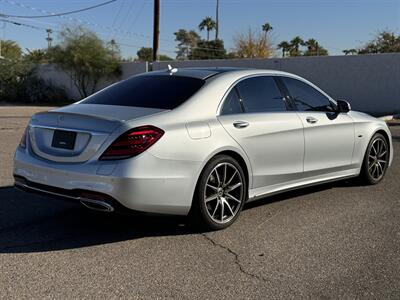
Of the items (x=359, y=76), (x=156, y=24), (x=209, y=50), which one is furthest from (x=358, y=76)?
(x=209, y=50)

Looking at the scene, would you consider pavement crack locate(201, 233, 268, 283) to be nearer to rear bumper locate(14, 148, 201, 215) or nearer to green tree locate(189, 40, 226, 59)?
rear bumper locate(14, 148, 201, 215)

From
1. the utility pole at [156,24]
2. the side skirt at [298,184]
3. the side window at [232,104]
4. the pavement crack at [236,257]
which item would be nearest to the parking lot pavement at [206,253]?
the pavement crack at [236,257]

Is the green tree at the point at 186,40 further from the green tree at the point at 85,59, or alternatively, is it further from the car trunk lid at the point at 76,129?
the car trunk lid at the point at 76,129

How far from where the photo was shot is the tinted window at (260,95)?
19.1 feet

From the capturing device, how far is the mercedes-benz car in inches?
185

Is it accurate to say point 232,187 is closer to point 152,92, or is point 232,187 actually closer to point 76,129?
point 152,92

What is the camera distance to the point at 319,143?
6492 mm

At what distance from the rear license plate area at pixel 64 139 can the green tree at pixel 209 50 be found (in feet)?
227

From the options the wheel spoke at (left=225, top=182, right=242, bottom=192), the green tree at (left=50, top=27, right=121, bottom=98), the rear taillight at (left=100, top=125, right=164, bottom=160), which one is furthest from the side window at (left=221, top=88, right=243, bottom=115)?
the green tree at (left=50, top=27, right=121, bottom=98)

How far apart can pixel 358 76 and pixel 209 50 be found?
54176 millimetres

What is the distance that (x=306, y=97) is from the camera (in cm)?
666

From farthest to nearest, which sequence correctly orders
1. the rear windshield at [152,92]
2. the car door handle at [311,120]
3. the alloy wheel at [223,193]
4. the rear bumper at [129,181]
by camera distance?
the car door handle at [311,120]
the rear windshield at [152,92]
the alloy wheel at [223,193]
the rear bumper at [129,181]

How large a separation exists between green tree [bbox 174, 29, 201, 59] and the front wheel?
70067 mm

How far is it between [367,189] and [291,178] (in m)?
1.72
